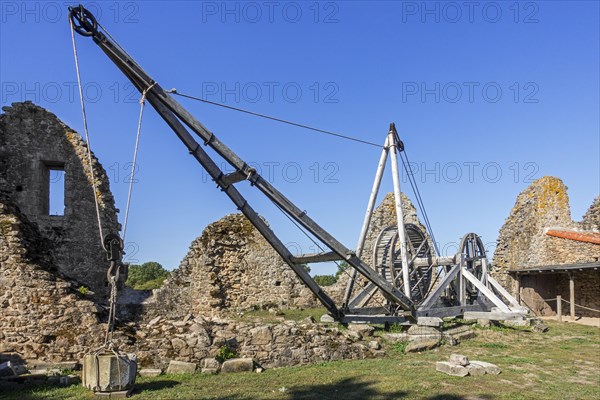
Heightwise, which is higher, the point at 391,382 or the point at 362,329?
the point at 362,329

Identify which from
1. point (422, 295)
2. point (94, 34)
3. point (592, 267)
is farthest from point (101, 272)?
point (592, 267)

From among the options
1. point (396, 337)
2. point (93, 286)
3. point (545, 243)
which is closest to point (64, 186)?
point (93, 286)

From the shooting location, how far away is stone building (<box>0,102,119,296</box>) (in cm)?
1491

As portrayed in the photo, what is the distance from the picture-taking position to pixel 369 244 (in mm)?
21703

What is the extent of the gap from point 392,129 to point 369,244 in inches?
394

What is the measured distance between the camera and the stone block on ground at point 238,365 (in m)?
8.70

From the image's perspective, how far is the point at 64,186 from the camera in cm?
1528

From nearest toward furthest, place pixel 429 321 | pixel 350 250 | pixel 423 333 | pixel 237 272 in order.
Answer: pixel 350 250 → pixel 423 333 → pixel 429 321 → pixel 237 272

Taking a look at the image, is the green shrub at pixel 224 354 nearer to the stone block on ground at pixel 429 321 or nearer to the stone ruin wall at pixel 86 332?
the stone ruin wall at pixel 86 332

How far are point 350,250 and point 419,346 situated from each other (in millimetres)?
2821

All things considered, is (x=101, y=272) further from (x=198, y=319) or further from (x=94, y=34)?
(x=94, y=34)

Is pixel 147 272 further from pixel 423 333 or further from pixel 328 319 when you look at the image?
pixel 423 333

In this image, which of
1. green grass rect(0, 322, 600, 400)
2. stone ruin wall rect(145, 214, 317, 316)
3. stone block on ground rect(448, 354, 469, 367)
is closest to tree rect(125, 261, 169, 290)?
stone ruin wall rect(145, 214, 317, 316)

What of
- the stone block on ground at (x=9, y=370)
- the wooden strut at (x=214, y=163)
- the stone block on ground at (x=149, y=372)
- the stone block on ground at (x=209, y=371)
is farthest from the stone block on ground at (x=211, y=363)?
Result: the stone block on ground at (x=9, y=370)
